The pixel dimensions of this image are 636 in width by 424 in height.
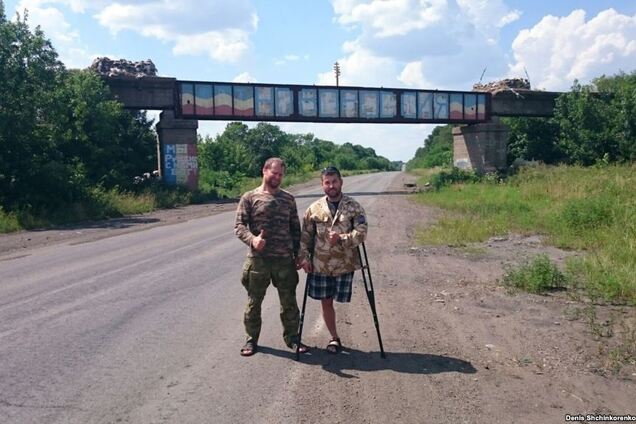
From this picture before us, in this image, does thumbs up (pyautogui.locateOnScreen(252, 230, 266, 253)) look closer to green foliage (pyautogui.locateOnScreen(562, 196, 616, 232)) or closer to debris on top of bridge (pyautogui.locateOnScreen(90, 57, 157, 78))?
green foliage (pyautogui.locateOnScreen(562, 196, 616, 232))

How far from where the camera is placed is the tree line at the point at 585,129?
3553 centimetres

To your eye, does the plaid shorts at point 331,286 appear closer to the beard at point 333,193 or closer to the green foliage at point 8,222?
the beard at point 333,193

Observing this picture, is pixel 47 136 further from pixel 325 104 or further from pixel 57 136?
pixel 325 104

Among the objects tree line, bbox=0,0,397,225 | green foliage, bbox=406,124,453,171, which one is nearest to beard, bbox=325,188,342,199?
tree line, bbox=0,0,397,225

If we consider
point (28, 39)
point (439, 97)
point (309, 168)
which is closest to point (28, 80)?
point (28, 39)

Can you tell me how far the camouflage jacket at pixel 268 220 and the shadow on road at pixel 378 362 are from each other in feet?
3.28

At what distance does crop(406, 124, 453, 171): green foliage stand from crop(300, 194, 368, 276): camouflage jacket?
60.3 m

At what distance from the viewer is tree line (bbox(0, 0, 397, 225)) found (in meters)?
21.8

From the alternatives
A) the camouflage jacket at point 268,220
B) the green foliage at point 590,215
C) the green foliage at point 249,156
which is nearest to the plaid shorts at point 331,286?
the camouflage jacket at point 268,220

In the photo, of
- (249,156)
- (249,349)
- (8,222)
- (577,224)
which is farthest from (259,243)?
(249,156)

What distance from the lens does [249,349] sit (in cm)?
582

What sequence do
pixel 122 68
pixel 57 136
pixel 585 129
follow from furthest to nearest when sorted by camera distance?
pixel 585 129, pixel 122 68, pixel 57 136

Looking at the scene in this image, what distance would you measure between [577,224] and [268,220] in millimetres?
10365

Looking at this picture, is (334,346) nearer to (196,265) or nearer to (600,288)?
(600,288)
